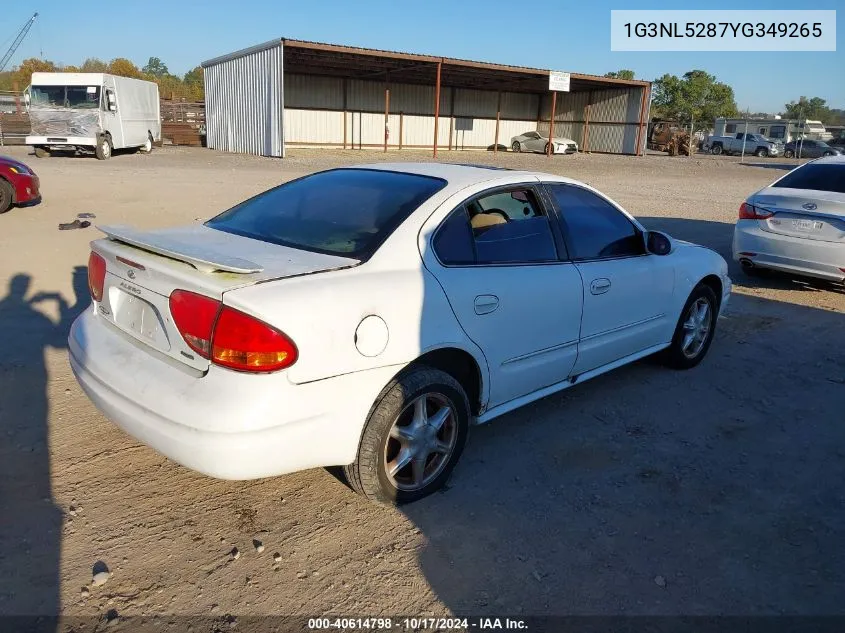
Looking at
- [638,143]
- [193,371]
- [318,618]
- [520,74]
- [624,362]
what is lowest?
[318,618]

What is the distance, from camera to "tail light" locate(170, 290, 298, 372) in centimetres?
254

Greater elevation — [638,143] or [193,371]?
[638,143]

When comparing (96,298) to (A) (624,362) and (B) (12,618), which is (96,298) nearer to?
(B) (12,618)

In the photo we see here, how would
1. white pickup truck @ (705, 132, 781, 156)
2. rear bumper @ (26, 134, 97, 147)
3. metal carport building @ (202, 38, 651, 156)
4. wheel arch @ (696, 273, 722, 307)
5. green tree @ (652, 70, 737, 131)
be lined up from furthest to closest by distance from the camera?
green tree @ (652, 70, 737, 131) < white pickup truck @ (705, 132, 781, 156) < metal carport building @ (202, 38, 651, 156) < rear bumper @ (26, 134, 97, 147) < wheel arch @ (696, 273, 722, 307)

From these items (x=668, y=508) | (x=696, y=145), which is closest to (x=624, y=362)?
(x=668, y=508)

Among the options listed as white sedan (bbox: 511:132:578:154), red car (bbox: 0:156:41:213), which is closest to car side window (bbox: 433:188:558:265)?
red car (bbox: 0:156:41:213)

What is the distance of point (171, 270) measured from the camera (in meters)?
2.78

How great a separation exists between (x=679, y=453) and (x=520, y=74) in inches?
1192

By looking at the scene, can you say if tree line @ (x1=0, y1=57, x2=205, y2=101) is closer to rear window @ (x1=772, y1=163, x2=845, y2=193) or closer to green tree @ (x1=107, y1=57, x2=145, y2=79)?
green tree @ (x1=107, y1=57, x2=145, y2=79)

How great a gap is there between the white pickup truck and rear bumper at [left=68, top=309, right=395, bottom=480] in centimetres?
4486

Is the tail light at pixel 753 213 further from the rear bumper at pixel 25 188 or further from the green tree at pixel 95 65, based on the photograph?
the green tree at pixel 95 65

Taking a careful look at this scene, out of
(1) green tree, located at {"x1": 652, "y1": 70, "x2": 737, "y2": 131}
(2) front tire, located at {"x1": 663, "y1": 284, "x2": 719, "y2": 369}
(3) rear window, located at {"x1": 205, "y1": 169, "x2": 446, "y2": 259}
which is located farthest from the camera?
(1) green tree, located at {"x1": 652, "y1": 70, "x2": 737, "y2": 131}

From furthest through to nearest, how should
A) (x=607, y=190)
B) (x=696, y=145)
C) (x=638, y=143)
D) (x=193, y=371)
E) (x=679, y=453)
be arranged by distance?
(x=696, y=145), (x=638, y=143), (x=607, y=190), (x=679, y=453), (x=193, y=371)

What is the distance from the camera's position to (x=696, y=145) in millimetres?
48719
